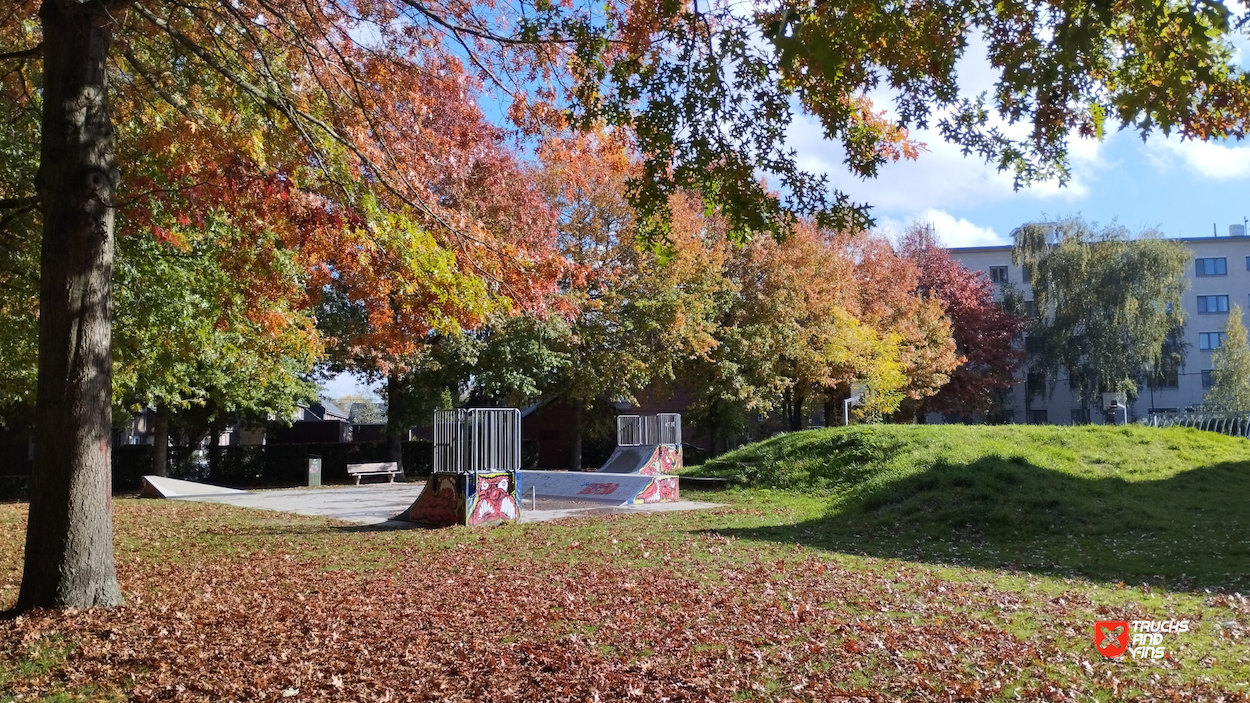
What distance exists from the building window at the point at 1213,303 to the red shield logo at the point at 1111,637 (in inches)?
2285

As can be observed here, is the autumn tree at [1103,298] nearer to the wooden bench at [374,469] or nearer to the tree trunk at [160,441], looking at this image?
the wooden bench at [374,469]

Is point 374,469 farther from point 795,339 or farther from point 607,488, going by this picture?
point 795,339

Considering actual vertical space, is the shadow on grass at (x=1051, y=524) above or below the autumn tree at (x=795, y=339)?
below

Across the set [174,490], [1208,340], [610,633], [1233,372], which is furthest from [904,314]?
[610,633]

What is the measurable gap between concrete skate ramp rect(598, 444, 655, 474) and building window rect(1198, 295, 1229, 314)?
150 feet

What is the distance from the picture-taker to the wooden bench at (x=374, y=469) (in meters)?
29.9

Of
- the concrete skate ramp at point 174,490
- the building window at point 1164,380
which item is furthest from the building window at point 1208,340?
the concrete skate ramp at point 174,490

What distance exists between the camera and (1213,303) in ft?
180

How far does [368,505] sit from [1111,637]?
17.3 metres

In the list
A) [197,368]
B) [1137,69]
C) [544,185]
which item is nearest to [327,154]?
[1137,69]

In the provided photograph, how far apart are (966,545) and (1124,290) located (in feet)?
124

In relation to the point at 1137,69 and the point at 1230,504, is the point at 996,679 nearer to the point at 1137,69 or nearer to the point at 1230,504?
the point at 1137,69

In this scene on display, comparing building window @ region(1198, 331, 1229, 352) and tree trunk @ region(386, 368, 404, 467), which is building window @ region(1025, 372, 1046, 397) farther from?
tree trunk @ region(386, 368, 404, 467)

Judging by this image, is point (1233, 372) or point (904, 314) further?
point (1233, 372)
